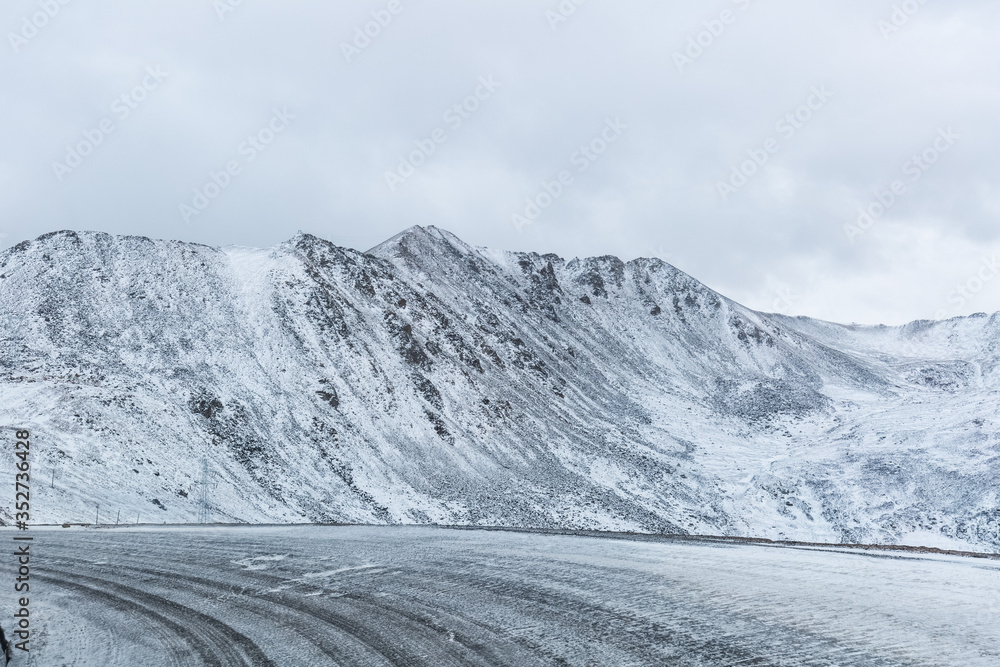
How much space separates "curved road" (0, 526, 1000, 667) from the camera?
6.06m

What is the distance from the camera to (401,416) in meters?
51.0

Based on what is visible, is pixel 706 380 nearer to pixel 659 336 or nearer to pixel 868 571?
pixel 659 336

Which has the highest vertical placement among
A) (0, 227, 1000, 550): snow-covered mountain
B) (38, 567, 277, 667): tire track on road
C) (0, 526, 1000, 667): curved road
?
(0, 227, 1000, 550): snow-covered mountain

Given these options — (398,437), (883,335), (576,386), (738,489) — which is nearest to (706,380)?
(576,386)

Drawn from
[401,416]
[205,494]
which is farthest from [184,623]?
[401,416]

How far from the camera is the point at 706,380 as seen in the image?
84188mm

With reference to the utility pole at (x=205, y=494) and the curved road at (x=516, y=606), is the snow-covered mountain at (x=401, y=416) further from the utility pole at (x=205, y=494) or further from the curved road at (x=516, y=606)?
the curved road at (x=516, y=606)

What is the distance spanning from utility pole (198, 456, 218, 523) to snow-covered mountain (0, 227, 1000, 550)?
295mm

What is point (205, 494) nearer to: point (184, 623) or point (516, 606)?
point (184, 623)

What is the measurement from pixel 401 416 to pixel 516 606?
4410 cm

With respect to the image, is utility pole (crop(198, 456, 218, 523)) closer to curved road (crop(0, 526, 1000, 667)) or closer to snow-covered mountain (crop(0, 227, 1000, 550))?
snow-covered mountain (crop(0, 227, 1000, 550))

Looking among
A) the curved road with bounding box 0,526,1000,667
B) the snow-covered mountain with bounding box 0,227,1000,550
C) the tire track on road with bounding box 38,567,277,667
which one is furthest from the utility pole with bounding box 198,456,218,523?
the tire track on road with bounding box 38,567,277,667

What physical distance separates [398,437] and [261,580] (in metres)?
39.2

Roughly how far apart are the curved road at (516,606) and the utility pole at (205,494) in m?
19.3
